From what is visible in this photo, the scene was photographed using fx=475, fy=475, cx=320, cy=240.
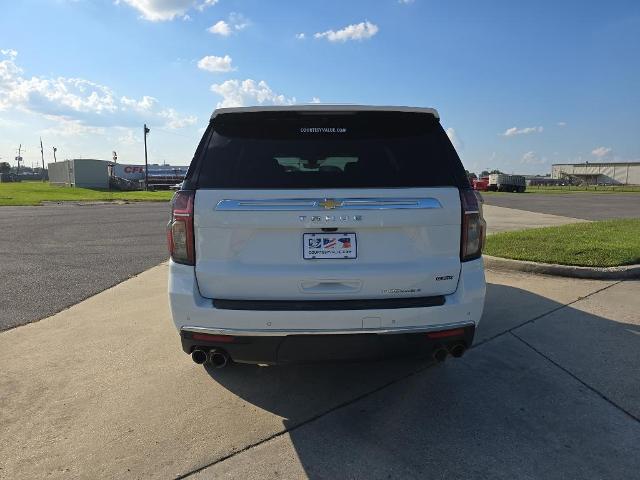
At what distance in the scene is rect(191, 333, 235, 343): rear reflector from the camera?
9.41 ft

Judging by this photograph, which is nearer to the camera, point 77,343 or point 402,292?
point 402,292

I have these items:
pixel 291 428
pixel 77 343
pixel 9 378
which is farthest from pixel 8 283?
pixel 291 428

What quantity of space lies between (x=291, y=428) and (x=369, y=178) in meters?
1.65

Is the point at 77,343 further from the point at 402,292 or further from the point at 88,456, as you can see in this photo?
the point at 402,292

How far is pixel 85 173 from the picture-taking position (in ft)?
180

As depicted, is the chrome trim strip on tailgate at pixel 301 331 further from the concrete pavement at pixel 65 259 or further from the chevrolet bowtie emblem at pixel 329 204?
the concrete pavement at pixel 65 259

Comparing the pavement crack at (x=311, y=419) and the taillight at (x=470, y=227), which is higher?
the taillight at (x=470, y=227)

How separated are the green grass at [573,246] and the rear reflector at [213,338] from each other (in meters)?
5.79

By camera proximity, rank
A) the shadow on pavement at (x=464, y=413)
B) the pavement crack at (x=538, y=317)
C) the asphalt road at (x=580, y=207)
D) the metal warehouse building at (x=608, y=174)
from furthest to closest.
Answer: the metal warehouse building at (x=608, y=174) → the asphalt road at (x=580, y=207) → the pavement crack at (x=538, y=317) → the shadow on pavement at (x=464, y=413)

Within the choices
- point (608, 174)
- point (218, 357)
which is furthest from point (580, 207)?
point (608, 174)

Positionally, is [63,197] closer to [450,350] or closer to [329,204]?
→ [329,204]

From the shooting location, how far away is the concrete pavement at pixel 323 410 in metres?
2.65

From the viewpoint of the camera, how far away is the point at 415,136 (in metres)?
3.17

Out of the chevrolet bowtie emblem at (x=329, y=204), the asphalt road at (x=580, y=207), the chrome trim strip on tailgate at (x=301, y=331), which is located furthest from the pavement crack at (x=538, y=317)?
the asphalt road at (x=580, y=207)
